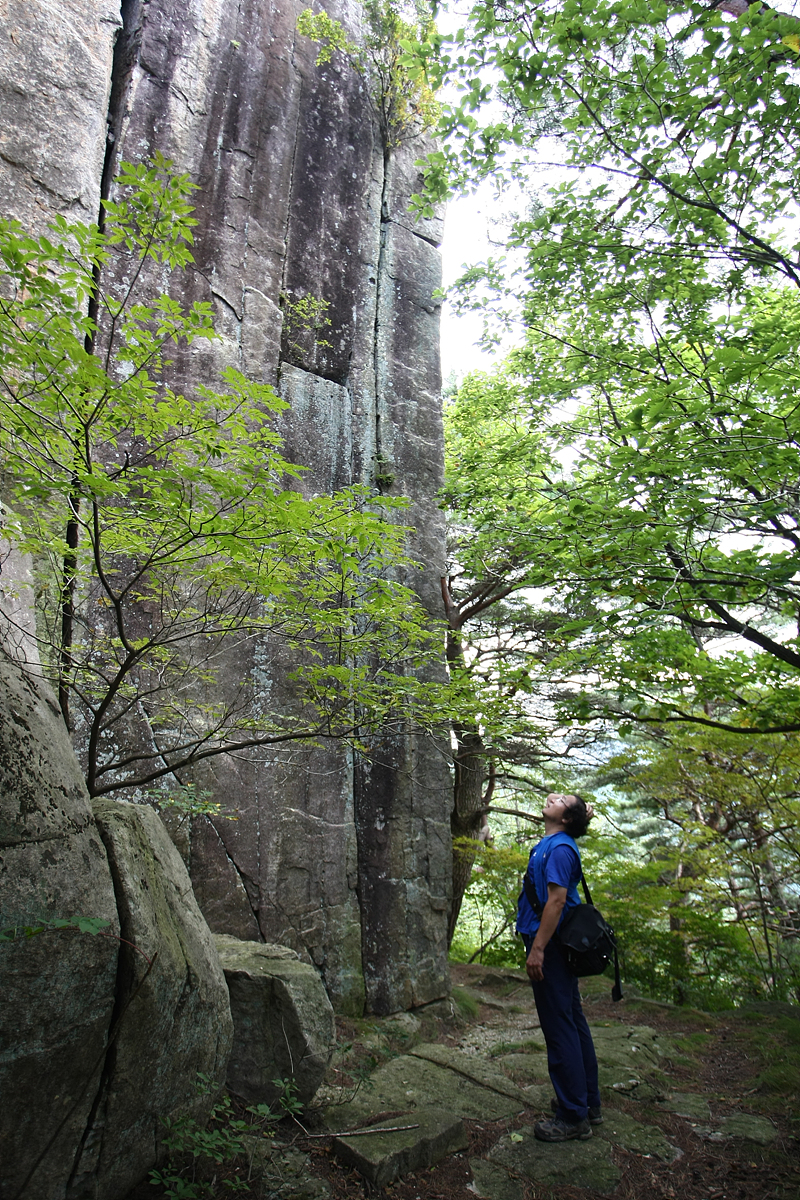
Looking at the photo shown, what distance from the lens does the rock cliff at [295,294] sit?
5801 mm

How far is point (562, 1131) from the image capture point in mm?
3861

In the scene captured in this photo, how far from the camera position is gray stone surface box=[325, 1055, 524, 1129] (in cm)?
414

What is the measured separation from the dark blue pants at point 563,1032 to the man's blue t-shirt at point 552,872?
0.22 m

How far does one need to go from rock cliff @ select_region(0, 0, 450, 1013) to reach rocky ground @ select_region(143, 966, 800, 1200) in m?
0.98

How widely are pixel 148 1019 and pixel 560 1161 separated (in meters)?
2.53

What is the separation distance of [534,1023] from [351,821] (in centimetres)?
287

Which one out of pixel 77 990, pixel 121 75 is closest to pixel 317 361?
pixel 121 75

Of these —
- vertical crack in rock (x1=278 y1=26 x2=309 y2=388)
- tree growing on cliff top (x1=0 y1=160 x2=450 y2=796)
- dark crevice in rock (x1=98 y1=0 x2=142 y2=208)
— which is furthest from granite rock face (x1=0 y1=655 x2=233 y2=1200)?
dark crevice in rock (x1=98 y1=0 x2=142 y2=208)

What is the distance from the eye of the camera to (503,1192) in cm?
339

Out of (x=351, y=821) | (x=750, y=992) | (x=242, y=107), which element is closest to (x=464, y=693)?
(x=351, y=821)

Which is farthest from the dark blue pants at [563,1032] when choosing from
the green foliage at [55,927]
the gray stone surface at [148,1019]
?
the green foliage at [55,927]

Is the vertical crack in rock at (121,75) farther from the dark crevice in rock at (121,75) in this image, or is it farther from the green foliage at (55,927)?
the green foliage at (55,927)

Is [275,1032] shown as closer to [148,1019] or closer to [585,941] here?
[148,1019]

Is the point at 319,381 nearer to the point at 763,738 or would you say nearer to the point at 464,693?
the point at 464,693
